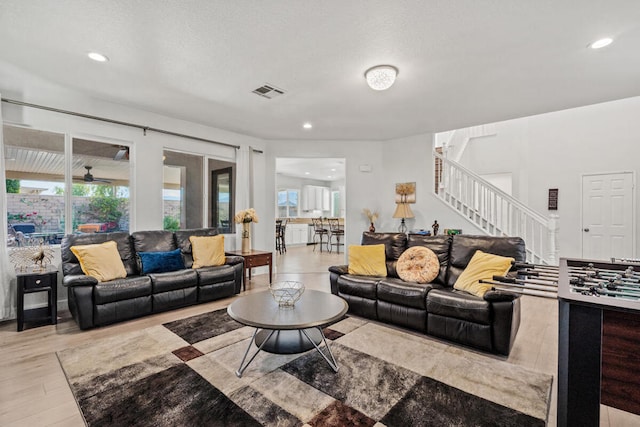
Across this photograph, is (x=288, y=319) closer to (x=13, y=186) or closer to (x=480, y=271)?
(x=480, y=271)

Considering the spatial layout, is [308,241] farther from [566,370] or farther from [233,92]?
[566,370]

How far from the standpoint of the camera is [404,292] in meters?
2.96

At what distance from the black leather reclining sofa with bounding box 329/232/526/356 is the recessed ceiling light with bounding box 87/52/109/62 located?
331cm

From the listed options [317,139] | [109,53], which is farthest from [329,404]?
[317,139]

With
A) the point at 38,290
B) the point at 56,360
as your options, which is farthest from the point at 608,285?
the point at 38,290

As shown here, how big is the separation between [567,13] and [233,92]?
10.7 ft

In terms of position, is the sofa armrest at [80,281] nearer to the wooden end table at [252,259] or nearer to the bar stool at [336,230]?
the wooden end table at [252,259]

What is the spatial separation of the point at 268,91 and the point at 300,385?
3.17 metres

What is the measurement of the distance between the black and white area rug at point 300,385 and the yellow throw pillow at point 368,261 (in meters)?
0.93

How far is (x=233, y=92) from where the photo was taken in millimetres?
3648

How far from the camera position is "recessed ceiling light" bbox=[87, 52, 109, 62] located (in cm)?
276

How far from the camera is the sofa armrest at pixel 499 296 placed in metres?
2.37

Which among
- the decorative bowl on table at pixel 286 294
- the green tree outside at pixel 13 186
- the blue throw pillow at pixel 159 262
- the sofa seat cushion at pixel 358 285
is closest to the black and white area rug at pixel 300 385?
the decorative bowl on table at pixel 286 294

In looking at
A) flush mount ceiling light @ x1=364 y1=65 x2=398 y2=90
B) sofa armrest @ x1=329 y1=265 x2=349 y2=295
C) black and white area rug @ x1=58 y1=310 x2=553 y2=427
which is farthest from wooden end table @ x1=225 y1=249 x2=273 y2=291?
flush mount ceiling light @ x1=364 y1=65 x2=398 y2=90
